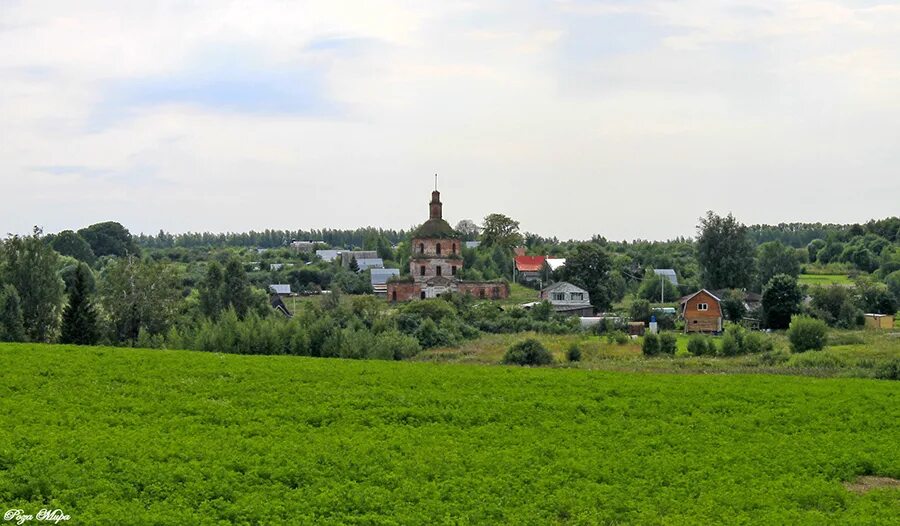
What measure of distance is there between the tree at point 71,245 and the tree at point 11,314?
7705 centimetres

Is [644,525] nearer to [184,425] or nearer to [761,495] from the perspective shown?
[761,495]

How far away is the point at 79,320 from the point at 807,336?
34.5m

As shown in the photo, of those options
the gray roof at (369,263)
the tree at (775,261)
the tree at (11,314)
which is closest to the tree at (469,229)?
the gray roof at (369,263)

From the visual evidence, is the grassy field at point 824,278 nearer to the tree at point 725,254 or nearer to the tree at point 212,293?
→ the tree at point 725,254

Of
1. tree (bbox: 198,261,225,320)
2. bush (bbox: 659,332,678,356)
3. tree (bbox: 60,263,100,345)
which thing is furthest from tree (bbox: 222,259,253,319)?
bush (bbox: 659,332,678,356)

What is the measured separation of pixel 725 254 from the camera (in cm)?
7706

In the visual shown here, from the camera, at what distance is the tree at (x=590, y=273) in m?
76.9

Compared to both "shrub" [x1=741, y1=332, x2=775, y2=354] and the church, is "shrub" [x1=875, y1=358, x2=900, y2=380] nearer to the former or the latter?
"shrub" [x1=741, y1=332, x2=775, y2=354]

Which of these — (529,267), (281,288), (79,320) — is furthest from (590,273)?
(79,320)

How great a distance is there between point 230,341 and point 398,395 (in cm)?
1975

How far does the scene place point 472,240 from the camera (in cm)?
16288

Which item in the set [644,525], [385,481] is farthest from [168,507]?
[644,525]

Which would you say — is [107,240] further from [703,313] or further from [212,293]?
[703,313]

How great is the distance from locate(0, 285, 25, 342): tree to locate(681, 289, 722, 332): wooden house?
41169mm
